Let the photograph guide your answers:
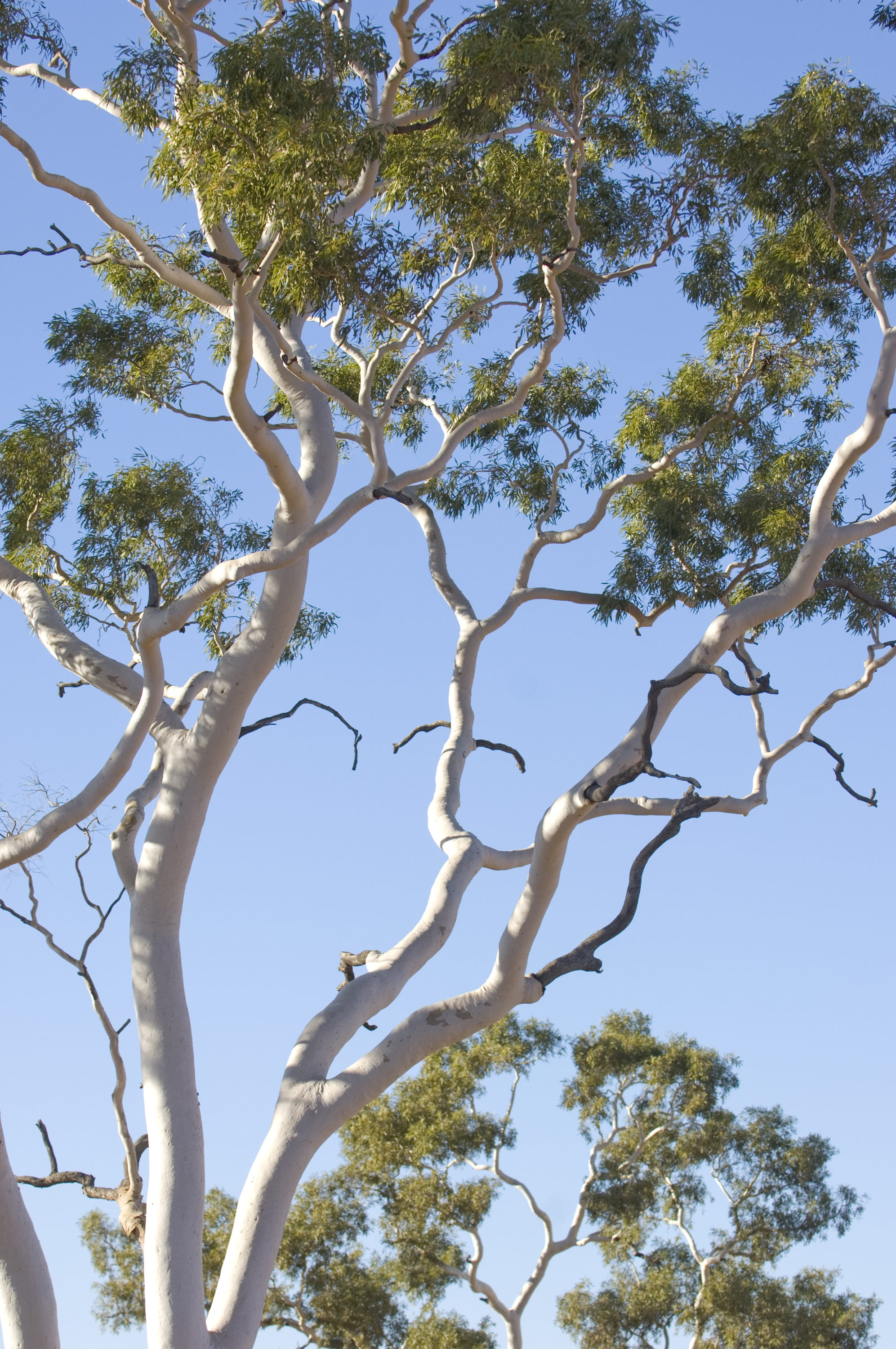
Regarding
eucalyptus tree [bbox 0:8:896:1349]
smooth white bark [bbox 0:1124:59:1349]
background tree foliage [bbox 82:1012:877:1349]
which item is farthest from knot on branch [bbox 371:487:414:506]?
→ background tree foliage [bbox 82:1012:877:1349]

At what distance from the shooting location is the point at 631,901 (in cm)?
472

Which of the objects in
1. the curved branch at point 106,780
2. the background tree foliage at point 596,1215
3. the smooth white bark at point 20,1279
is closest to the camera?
the smooth white bark at point 20,1279

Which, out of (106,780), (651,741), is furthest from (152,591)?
(651,741)

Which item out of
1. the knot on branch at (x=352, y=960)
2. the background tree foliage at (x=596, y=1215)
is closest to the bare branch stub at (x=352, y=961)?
the knot on branch at (x=352, y=960)

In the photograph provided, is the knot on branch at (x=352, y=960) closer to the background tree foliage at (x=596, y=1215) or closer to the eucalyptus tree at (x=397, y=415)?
the eucalyptus tree at (x=397, y=415)

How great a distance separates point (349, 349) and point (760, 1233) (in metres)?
12.0

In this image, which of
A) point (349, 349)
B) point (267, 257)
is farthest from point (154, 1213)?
point (349, 349)

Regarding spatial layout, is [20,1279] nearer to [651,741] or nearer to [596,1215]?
[651,741]

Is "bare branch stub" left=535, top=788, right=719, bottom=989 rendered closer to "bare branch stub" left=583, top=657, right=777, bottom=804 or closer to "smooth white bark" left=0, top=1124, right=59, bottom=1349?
"bare branch stub" left=583, top=657, right=777, bottom=804

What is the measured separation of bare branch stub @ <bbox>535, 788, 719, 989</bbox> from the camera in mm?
4652

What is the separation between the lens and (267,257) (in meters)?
5.76

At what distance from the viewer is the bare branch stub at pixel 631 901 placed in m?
4.65

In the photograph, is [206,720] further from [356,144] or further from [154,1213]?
[356,144]

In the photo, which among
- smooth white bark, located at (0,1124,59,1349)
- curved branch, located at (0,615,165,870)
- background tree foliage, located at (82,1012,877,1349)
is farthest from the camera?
background tree foliage, located at (82,1012,877,1349)
